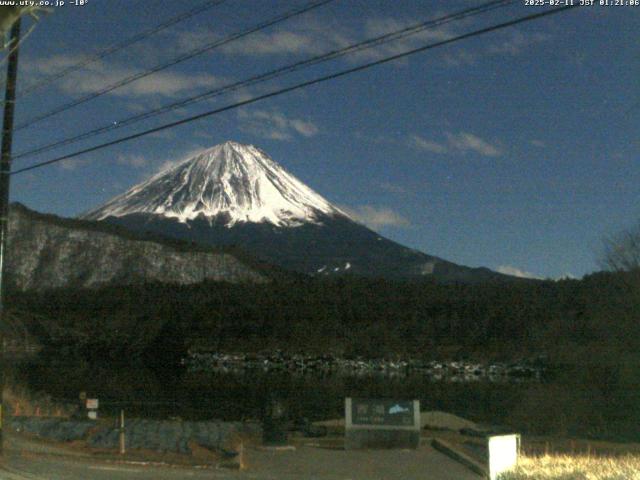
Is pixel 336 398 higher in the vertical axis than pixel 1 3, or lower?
lower

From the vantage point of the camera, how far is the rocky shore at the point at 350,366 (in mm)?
97938

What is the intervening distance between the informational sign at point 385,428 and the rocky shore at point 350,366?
7615 centimetres

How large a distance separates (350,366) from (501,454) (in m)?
98.0

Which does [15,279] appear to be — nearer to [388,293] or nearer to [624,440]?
[388,293]

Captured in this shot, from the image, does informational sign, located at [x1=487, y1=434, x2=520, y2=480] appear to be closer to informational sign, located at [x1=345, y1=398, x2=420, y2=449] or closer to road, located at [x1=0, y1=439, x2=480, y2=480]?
road, located at [x1=0, y1=439, x2=480, y2=480]

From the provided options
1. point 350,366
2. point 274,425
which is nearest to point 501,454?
point 274,425

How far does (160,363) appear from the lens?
4400 inches

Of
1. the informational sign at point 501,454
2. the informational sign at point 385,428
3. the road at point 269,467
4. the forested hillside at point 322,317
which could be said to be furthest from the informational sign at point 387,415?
the forested hillside at point 322,317

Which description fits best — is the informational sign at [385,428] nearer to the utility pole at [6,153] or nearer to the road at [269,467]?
the road at [269,467]

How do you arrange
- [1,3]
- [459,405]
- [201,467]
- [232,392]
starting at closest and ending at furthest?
1. [1,3]
2. [201,467]
3. [459,405]
4. [232,392]

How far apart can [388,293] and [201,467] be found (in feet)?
422

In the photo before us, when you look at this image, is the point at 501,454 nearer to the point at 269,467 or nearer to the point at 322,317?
the point at 269,467

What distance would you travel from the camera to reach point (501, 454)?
12.8m

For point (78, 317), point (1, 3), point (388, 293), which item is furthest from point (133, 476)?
point (388, 293)
